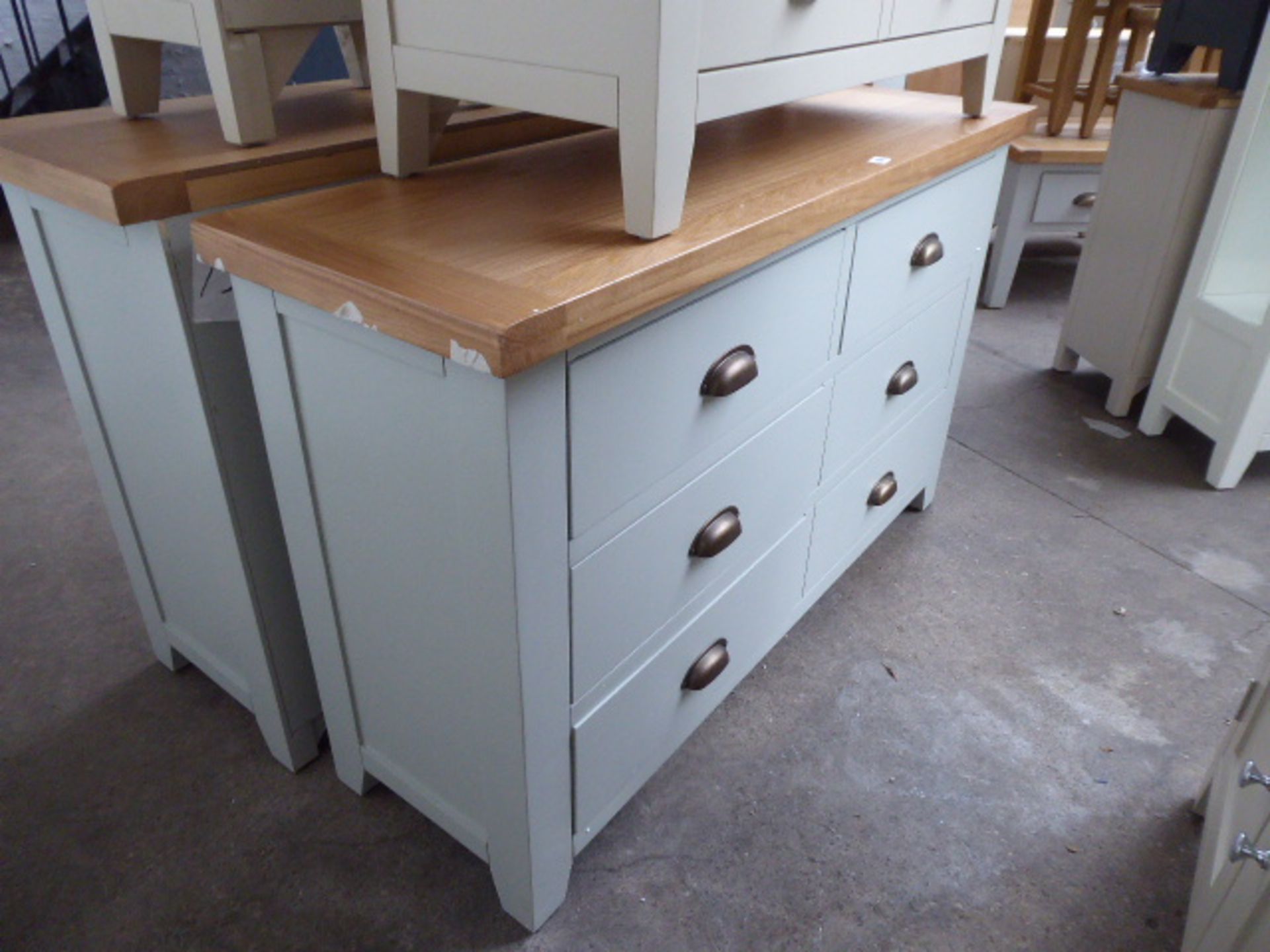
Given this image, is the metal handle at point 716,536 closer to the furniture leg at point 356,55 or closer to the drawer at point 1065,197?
the furniture leg at point 356,55

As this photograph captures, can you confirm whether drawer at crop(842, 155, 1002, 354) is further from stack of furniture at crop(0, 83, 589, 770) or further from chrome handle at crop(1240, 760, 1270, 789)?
chrome handle at crop(1240, 760, 1270, 789)

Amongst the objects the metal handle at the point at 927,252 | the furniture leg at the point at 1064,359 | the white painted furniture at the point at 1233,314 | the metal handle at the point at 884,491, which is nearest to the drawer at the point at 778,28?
the metal handle at the point at 927,252

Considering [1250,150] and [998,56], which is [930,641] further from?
Result: [1250,150]

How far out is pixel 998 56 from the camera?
146 cm

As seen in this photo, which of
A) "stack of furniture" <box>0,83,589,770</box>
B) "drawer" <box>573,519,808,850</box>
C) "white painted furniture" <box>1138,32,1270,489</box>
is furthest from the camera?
"white painted furniture" <box>1138,32,1270,489</box>

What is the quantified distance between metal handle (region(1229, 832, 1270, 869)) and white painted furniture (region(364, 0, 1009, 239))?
836 millimetres

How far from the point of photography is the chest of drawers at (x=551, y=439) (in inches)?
31.8

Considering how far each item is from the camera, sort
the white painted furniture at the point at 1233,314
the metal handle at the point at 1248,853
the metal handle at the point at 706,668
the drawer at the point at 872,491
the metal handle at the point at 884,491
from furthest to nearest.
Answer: the white painted furniture at the point at 1233,314 → the metal handle at the point at 884,491 → the drawer at the point at 872,491 → the metal handle at the point at 706,668 → the metal handle at the point at 1248,853

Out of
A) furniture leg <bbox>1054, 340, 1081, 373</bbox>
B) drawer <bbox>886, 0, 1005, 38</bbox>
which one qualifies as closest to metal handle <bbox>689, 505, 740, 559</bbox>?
drawer <bbox>886, 0, 1005, 38</bbox>

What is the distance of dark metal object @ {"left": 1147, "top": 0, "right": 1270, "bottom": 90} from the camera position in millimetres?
1984

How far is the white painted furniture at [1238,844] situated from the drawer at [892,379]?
655mm

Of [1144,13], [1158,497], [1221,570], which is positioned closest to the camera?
[1221,570]

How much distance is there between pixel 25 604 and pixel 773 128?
1.61 m

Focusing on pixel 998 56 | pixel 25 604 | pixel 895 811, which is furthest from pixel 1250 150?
pixel 25 604
